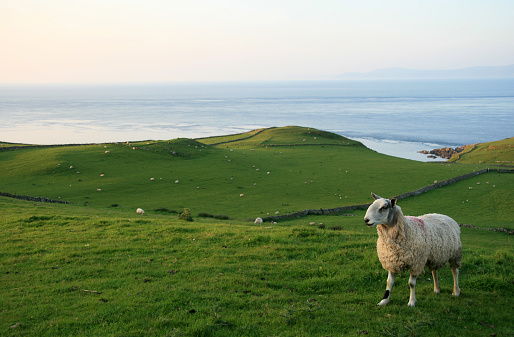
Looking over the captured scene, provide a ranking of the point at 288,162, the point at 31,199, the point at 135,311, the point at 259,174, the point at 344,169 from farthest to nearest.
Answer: the point at 288,162
the point at 344,169
the point at 259,174
the point at 31,199
the point at 135,311

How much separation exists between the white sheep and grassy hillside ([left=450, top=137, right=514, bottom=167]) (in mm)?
53209

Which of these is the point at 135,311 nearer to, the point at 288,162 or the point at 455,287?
the point at 455,287

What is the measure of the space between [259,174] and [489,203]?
64.0 feet

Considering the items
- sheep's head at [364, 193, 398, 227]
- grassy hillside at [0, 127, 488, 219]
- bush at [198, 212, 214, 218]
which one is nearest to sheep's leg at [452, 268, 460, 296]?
sheep's head at [364, 193, 398, 227]

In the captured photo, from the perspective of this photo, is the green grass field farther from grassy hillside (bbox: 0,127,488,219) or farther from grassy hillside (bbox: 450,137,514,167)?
grassy hillside (bbox: 450,137,514,167)

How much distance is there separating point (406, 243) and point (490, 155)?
208ft

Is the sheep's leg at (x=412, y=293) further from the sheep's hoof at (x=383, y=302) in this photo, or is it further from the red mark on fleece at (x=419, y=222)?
the red mark on fleece at (x=419, y=222)

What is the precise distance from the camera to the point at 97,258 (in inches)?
480

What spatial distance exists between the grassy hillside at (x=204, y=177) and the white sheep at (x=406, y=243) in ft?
52.2

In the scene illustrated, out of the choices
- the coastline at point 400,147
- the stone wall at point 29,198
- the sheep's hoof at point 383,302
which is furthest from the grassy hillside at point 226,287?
the coastline at point 400,147

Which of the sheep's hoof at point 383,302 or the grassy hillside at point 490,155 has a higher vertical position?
the sheep's hoof at point 383,302

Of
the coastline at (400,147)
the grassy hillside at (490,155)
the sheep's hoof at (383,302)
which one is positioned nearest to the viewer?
the sheep's hoof at (383,302)

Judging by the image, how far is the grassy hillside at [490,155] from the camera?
57906 mm

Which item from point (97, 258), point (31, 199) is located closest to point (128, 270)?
point (97, 258)
